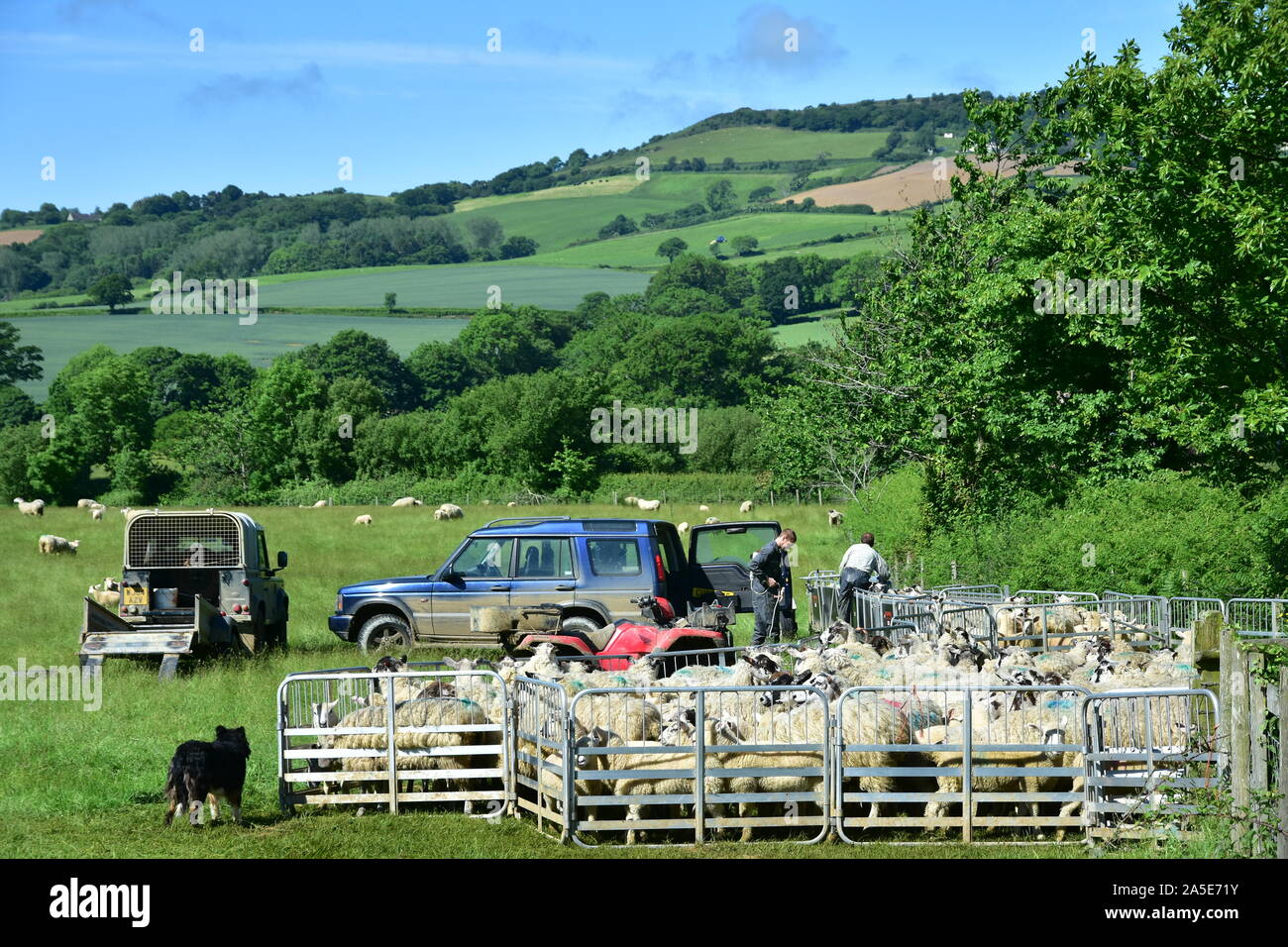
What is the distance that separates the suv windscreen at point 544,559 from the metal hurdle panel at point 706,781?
8.87m

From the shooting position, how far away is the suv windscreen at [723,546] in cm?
2042

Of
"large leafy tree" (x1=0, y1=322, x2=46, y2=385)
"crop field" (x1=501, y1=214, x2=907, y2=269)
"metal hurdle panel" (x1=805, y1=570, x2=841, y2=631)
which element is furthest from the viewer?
"crop field" (x1=501, y1=214, x2=907, y2=269)

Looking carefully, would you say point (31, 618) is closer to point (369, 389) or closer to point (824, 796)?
point (824, 796)

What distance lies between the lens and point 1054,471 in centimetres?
2827

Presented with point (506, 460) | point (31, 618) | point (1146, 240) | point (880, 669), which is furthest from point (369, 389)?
point (880, 669)

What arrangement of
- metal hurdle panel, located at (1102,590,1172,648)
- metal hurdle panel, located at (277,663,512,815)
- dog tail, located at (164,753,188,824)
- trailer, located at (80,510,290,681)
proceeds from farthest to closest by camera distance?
1. trailer, located at (80,510,290,681)
2. metal hurdle panel, located at (1102,590,1172,648)
3. metal hurdle panel, located at (277,663,512,815)
4. dog tail, located at (164,753,188,824)

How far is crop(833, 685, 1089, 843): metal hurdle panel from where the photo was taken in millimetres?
8961

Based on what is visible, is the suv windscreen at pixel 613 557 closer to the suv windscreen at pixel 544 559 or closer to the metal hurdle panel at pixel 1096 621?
the suv windscreen at pixel 544 559

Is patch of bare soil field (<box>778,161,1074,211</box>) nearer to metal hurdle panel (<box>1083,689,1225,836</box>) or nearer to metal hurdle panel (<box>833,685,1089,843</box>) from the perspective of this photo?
metal hurdle panel (<box>1083,689,1225,836</box>)

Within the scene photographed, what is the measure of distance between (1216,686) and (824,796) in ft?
10.4

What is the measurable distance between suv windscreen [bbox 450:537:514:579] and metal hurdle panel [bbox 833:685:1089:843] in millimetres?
9677

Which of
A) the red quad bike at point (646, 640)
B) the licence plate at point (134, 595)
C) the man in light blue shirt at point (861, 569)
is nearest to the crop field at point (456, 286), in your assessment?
the man in light blue shirt at point (861, 569)

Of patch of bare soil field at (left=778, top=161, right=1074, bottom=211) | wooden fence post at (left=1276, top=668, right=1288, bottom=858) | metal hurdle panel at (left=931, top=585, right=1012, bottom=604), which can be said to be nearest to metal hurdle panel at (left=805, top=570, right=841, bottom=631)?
metal hurdle panel at (left=931, top=585, right=1012, bottom=604)

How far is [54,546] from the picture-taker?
39188 mm
